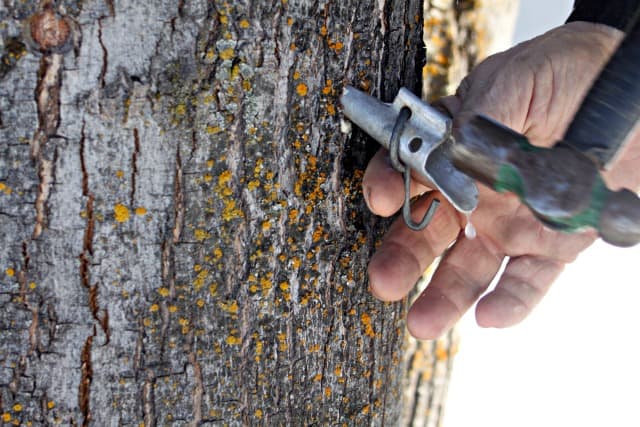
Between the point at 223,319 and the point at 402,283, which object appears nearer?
the point at 223,319

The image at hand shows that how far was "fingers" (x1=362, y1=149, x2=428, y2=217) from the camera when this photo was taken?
1.09 m

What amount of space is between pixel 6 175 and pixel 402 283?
70 cm

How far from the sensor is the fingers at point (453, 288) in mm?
1263

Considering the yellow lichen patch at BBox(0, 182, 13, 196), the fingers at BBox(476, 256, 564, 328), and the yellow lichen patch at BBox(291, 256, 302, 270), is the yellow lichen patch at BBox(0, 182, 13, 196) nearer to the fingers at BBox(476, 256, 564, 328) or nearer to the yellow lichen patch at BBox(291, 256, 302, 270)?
the yellow lichen patch at BBox(291, 256, 302, 270)

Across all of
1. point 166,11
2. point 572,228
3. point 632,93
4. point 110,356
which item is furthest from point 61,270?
point 632,93

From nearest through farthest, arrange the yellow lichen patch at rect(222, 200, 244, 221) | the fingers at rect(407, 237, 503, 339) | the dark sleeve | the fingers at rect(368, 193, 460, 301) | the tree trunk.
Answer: the tree trunk → the yellow lichen patch at rect(222, 200, 244, 221) → the fingers at rect(368, 193, 460, 301) → the fingers at rect(407, 237, 503, 339) → the dark sleeve

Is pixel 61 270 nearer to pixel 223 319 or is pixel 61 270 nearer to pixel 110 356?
pixel 110 356

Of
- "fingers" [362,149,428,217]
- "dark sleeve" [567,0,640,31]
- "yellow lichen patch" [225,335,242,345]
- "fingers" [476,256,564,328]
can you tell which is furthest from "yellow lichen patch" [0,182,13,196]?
"dark sleeve" [567,0,640,31]

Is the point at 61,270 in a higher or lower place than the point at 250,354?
higher

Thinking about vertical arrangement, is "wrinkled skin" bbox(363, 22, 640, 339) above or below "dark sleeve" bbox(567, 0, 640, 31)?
below

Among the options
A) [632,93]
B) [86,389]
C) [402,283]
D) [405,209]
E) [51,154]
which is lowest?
[86,389]

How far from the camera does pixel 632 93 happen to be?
79cm

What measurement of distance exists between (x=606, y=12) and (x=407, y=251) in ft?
2.61

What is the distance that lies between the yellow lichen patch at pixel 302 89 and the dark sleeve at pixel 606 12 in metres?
0.87
